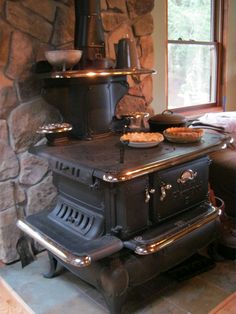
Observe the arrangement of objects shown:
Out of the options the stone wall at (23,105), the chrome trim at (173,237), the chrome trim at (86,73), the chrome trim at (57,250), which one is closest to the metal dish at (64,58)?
the chrome trim at (86,73)

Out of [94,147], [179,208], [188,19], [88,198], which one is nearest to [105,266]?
[88,198]

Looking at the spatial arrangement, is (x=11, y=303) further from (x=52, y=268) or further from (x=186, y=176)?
(x=186, y=176)

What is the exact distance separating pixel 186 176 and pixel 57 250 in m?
0.69

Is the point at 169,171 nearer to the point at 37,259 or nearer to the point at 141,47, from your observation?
the point at 37,259

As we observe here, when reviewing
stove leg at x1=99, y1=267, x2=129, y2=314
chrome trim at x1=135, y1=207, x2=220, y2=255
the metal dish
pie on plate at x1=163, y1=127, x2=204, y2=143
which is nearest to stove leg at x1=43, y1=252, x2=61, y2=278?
stove leg at x1=99, y1=267, x2=129, y2=314

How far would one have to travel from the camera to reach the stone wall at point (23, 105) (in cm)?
182

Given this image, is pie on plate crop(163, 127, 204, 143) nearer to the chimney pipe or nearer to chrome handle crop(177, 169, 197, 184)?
chrome handle crop(177, 169, 197, 184)

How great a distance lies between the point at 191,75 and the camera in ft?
10.2

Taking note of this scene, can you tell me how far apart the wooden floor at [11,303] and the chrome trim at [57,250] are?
340 millimetres

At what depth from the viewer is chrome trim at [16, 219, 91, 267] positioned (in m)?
1.32

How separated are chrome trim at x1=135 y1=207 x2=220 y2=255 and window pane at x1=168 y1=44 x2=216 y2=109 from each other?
4.64 feet

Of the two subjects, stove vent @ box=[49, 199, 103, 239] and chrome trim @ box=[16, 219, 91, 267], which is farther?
stove vent @ box=[49, 199, 103, 239]

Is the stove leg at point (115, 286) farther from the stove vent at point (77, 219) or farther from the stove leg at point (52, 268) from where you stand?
the stove leg at point (52, 268)

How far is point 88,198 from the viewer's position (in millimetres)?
1606
